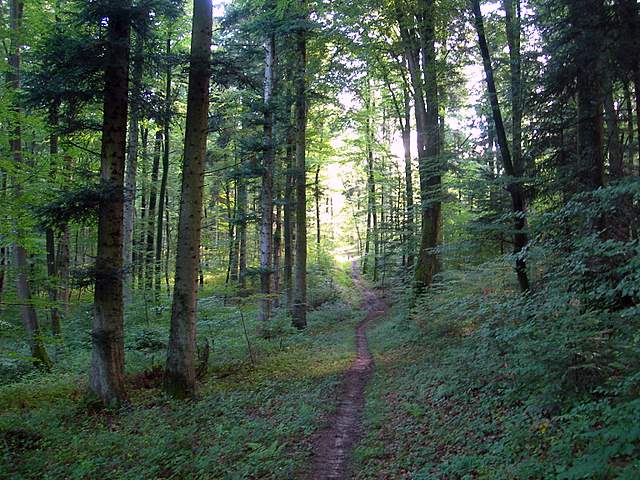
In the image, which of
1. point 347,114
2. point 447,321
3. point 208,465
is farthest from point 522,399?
point 347,114

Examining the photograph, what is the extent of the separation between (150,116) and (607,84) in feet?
33.1

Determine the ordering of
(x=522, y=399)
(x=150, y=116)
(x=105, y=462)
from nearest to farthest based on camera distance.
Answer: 1. (x=522, y=399)
2. (x=105, y=462)
3. (x=150, y=116)

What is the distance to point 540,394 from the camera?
5250 millimetres

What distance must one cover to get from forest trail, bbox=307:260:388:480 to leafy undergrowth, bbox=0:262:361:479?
224mm

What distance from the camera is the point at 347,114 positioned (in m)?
20.6

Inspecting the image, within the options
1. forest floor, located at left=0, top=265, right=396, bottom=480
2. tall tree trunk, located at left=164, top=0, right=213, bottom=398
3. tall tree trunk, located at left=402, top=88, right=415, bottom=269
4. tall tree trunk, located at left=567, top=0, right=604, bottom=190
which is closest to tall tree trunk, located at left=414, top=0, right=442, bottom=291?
forest floor, located at left=0, top=265, right=396, bottom=480

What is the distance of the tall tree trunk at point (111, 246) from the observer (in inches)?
318

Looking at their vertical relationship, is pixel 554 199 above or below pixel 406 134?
below

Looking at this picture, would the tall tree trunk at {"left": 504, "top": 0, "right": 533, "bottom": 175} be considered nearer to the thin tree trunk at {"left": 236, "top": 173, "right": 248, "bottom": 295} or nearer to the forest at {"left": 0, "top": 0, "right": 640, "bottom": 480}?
the forest at {"left": 0, "top": 0, "right": 640, "bottom": 480}

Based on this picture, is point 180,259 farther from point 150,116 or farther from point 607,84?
point 607,84

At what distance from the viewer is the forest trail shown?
573 cm

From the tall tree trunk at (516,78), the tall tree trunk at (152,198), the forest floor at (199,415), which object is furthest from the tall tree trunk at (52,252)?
the tall tree trunk at (516,78)

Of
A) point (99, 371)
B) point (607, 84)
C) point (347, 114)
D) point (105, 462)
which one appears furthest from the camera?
point (347, 114)

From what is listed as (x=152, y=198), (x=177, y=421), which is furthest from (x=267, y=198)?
(x=152, y=198)
